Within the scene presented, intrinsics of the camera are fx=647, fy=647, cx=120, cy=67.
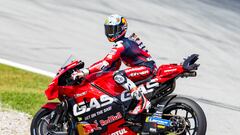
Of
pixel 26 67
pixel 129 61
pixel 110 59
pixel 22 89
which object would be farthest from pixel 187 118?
pixel 26 67

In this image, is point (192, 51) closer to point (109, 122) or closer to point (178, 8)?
point (178, 8)

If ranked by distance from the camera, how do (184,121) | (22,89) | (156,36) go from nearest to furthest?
1. (184,121)
2. (22,89)
3. (156,36)

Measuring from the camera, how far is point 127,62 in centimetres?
985

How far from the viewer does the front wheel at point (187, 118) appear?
29.9 feet

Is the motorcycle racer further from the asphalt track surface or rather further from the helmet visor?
the asphalt track surface

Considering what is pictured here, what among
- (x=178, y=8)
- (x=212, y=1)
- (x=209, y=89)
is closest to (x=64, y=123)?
(x=209, y=89)

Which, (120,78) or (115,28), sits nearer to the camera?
(120,78)

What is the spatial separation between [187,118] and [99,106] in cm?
136

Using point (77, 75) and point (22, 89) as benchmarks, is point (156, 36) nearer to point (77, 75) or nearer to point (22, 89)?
point (22, 89)

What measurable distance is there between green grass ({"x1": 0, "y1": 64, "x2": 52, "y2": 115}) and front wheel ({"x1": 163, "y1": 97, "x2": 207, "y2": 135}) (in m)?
2.76

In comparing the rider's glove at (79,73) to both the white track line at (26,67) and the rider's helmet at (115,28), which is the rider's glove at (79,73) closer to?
the rider's helmet at (115,28)

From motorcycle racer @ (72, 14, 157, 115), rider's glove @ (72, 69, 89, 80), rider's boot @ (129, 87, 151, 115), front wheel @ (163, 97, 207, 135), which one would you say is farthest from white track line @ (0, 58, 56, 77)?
front wheel @ (163, 97, 207, 135)

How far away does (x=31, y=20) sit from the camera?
18359 millimetres

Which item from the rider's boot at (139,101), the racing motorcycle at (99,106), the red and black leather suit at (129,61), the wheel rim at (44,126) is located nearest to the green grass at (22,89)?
the wheel rim at (44,126)
